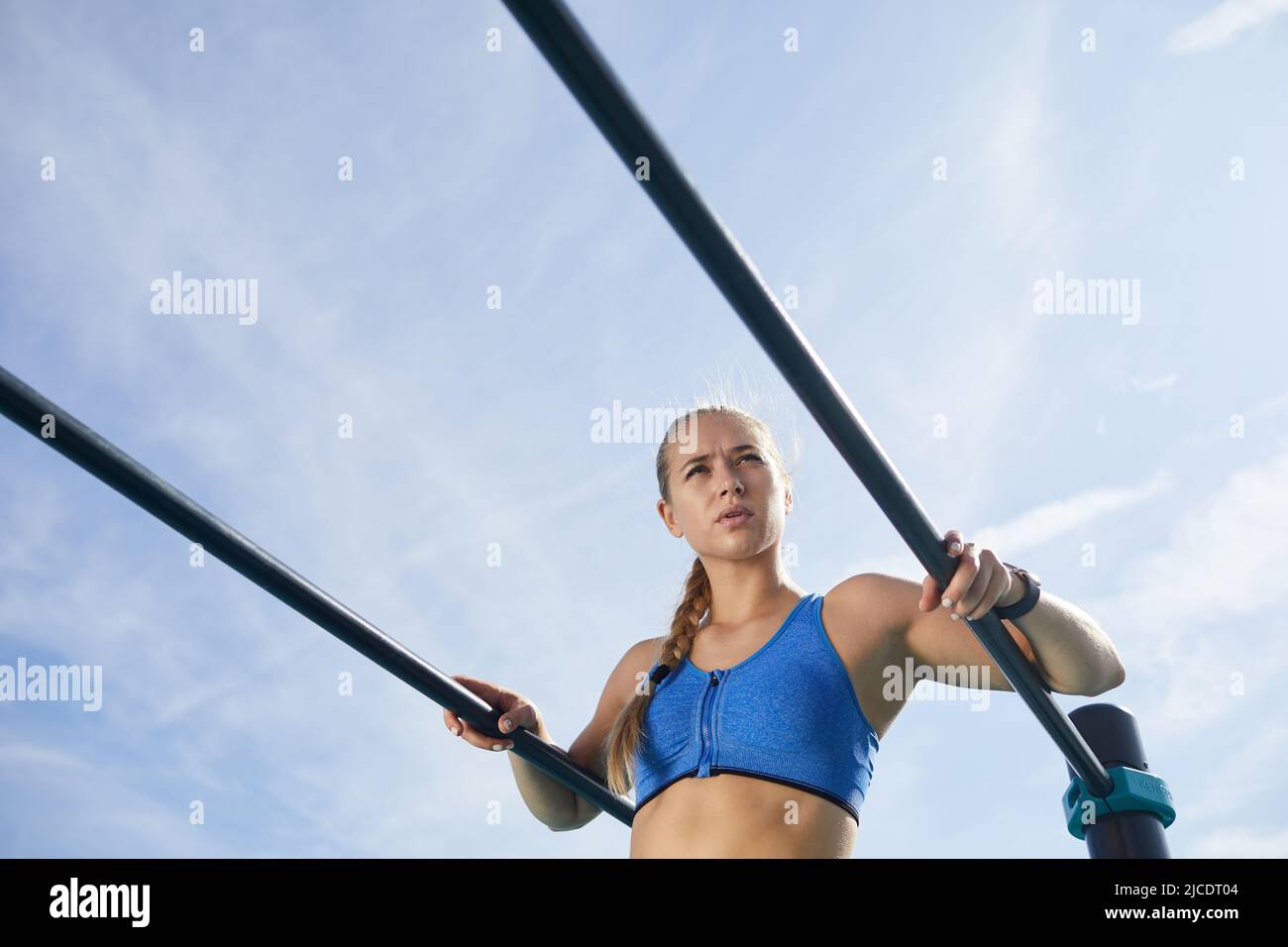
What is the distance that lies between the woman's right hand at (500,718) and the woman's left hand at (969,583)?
64 cm

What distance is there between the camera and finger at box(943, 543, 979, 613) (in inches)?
37.1

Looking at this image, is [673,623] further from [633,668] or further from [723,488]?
[723,488]

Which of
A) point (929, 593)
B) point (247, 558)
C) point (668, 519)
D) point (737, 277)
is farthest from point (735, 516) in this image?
point (737, 277)

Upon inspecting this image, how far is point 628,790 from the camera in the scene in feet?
5.06

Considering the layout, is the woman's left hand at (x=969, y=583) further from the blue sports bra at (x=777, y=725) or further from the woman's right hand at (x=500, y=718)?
the woman's right hand at (x=500, y=718)

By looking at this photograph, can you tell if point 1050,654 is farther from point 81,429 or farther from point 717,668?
point 81,429

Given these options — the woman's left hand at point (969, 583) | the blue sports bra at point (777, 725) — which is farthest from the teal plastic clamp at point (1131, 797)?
the woman's left hand at point (969, 583)

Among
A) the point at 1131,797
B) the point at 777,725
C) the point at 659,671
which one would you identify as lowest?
the point at 1131,797

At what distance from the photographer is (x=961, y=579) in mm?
943

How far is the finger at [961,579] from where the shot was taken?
0.94 m

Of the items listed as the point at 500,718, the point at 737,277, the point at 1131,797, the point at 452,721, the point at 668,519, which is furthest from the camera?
the point at 668,519

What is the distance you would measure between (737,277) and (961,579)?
0.42 meters
